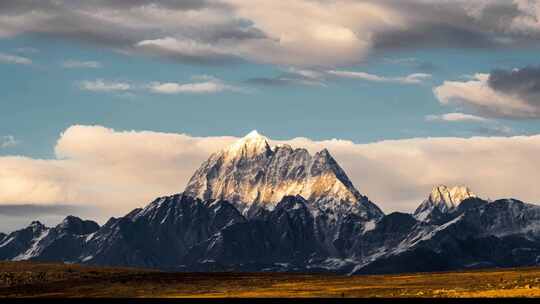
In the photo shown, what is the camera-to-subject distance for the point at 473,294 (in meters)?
160
